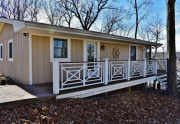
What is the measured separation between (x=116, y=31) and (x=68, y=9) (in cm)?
843

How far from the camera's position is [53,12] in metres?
21.8

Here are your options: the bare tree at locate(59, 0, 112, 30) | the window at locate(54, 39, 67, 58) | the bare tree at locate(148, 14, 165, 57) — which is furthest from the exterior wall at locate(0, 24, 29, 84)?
the bare tree at locate(148, 14, 165, 57)

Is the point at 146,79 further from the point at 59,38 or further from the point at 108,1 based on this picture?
the point at 108,1

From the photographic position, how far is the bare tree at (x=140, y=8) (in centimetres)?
1789

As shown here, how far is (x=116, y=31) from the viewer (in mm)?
21953

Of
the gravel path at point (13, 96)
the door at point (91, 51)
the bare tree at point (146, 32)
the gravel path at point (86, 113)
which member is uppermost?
the bare tree at point (146, 32)

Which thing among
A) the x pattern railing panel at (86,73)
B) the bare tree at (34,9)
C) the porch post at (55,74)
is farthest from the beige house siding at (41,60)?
the bare tree at (34,9)

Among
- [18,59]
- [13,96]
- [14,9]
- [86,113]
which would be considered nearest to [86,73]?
[18,59]

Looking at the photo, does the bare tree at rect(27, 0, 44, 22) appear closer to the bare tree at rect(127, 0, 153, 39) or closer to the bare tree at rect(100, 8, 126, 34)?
the bare tree at rect(100, 8, 126, 34)

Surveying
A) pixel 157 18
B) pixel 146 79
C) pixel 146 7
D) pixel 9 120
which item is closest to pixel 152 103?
pixel 146 79

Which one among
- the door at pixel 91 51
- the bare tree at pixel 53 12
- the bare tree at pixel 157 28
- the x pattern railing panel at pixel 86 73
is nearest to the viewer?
the x pattern railing panel at pixel 86 73

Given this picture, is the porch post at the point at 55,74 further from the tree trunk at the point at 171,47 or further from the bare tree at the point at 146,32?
the bare tree at the point at 146,32

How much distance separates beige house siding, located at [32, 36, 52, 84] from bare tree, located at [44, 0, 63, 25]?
1739 cm

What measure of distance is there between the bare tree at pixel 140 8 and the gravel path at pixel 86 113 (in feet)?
48.6
